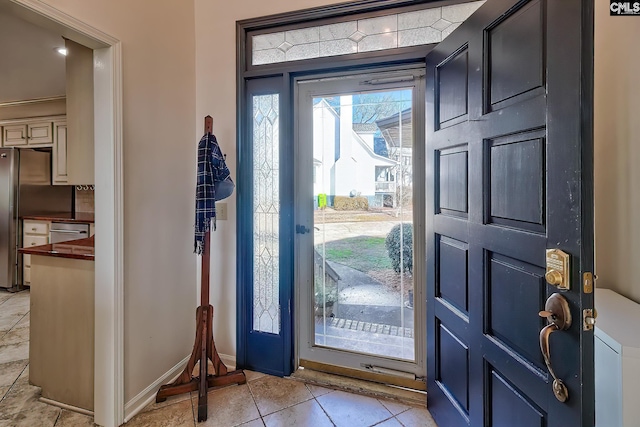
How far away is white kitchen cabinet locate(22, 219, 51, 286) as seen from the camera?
13.3 feet

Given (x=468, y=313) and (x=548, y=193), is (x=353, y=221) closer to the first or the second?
(x=468, y=313)

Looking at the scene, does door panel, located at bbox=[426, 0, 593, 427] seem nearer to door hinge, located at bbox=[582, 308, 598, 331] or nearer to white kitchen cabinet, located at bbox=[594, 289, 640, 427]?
door hinge, located at bbox=[582, 308, 598, 331]

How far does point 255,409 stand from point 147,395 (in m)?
0.68

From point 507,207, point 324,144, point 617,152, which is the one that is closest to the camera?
point 507,207

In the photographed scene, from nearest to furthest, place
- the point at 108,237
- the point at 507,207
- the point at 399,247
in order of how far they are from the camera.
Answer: the point at 507,207 < the point at 108,237 < the point at 399,247

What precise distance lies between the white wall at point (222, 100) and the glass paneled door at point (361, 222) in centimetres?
49

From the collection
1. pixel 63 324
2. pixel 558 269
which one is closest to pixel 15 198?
pixel 63 324

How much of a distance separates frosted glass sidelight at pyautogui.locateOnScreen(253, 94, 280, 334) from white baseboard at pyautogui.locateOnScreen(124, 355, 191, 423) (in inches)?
24.1

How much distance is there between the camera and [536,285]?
3.43 feet

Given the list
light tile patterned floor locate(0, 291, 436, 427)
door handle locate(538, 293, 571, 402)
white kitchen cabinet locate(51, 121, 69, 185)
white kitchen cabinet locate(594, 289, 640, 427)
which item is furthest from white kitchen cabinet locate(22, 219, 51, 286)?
white kitchen cabinet locate(594, 289, 640, 427)

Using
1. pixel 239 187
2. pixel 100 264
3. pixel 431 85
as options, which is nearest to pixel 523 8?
pixel 431 85

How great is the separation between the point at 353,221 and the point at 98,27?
180 cm

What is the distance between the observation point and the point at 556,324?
89 centimetres

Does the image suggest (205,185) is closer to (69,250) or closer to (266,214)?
(266,214)
